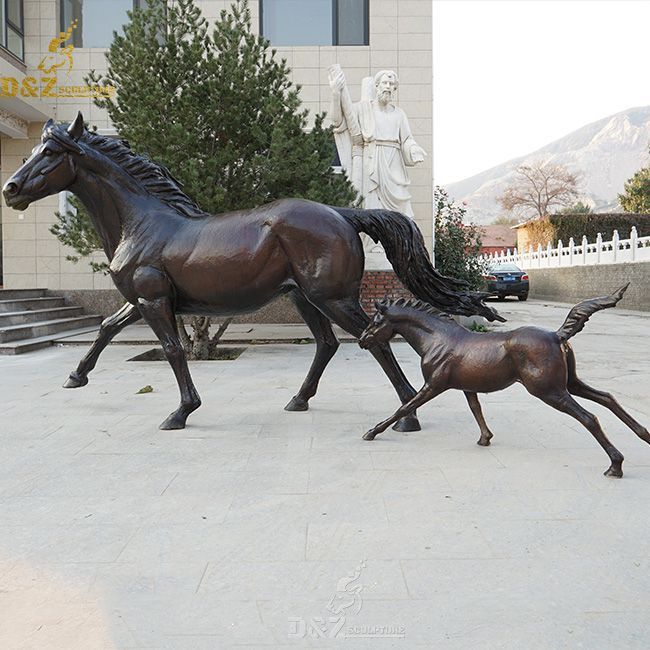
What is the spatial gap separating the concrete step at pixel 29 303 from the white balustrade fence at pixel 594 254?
9860 mm

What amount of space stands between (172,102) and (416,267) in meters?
4.72

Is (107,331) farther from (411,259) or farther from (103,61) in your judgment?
(103,61)

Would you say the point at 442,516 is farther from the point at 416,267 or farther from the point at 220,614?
the point at 416,267

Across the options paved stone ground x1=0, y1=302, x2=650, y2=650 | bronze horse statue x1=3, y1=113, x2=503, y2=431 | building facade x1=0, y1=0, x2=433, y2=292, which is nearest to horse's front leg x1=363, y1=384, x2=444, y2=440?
paved stone ground x1=0, y1=302, x2=650, y2=650

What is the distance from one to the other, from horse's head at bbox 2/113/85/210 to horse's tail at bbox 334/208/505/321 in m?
1.89

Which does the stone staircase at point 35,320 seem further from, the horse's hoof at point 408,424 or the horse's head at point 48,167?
the horse's hoof at point 408,424

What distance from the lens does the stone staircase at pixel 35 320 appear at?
9289 millimetres

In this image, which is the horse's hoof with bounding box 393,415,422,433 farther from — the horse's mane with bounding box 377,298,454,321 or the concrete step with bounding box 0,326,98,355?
the concrete step with bounding box 0,326,98,355

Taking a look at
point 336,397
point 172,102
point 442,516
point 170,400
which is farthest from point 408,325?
point 172,102

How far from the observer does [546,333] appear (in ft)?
11.0

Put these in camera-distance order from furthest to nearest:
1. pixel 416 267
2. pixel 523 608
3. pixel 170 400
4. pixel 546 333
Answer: pixel 170 400, pixel 416 267, pixel 546 333, pixel 523 608

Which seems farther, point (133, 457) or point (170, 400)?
point (170, 400)

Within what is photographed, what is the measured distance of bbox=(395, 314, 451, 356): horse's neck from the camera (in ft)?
12.1

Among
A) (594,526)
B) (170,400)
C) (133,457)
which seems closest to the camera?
(594,526)
